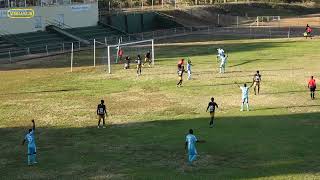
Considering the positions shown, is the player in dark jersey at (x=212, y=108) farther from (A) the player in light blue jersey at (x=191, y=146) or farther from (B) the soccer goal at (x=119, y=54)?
(B) the soccer goal at (x=119, y=54)

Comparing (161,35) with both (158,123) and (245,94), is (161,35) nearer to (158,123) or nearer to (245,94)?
(245,94)

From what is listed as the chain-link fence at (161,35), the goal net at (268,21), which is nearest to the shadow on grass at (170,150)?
the chain-link fence at (161,35)

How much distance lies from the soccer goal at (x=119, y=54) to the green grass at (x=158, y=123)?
5.02 feet

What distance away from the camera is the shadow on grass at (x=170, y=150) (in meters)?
19.4

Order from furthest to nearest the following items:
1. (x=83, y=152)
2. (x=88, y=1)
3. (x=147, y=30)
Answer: (x=147, y=30) < (x=88, y=1) < (x=83, y=152)

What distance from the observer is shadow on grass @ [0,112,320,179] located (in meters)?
19.4

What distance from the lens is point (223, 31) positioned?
271 feet

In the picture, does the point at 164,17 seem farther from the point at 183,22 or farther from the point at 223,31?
the point at 223,31

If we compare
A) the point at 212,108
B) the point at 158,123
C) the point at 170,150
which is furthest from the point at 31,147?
the point at 212,108

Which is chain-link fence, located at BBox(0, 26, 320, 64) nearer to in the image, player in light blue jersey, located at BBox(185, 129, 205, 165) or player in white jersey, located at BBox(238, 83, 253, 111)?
player in white jersey, located at BBox(238, 83, 253, 111)

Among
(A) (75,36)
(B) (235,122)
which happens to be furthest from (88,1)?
(B) (235,122)

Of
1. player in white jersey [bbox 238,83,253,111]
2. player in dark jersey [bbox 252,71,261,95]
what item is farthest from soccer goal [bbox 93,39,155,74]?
player in white jersey [bbox 238,83,253,111]

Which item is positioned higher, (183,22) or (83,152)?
(183,22)

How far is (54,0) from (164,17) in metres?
20.5
